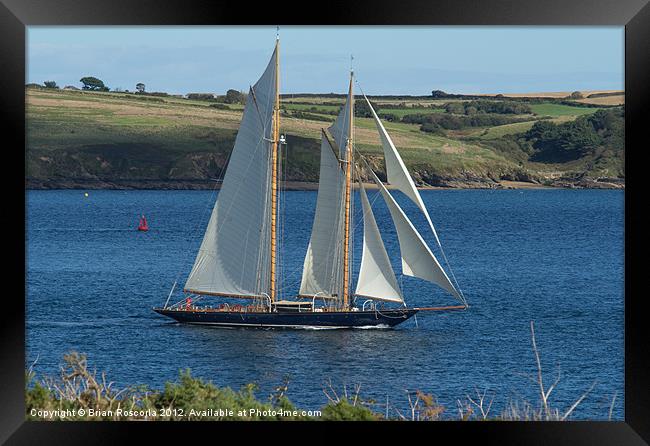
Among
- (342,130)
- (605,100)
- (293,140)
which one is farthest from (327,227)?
(605,100)

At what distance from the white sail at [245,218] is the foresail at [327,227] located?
1676mm

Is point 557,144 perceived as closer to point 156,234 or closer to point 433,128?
point 433,128

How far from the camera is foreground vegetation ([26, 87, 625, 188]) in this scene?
158 m

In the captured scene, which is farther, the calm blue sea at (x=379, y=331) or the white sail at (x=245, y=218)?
the white sail at (x=245, y=218)

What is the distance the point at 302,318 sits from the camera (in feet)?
141

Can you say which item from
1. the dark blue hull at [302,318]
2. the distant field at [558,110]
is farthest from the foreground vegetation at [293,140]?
the dark blue hull at [302,318]

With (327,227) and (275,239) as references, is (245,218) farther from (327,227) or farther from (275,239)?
(327,227)

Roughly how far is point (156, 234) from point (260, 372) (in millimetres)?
59503

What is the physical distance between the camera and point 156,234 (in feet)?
312

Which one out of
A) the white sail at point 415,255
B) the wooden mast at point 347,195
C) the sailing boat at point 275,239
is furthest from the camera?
the wooden mast at point 347,195

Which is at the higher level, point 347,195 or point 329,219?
point 347,195

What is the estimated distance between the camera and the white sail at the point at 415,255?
39.8 m

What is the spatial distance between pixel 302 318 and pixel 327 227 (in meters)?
3.36

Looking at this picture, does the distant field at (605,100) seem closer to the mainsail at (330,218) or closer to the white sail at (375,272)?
the white sail at (375,272)
